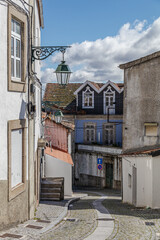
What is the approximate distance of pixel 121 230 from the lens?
984cm

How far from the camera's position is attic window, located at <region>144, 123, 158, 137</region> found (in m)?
19.9

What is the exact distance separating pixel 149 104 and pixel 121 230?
37.8ft

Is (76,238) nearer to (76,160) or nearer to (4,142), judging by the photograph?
(4,142)

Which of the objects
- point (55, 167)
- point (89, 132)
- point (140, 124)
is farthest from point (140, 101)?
point (89, 132)

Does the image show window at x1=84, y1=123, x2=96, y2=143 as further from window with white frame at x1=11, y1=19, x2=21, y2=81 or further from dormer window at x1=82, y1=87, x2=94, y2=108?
window with white frame at x1=11, y1=19, x2=21, y2=81

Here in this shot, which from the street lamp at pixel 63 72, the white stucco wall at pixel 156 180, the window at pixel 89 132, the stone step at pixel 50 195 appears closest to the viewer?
the street lamp at pixel 63 72

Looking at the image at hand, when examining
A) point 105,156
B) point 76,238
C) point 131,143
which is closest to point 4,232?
point 76,238

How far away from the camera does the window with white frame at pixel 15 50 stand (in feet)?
31.7

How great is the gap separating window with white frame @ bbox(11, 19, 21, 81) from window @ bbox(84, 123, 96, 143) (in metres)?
25.8

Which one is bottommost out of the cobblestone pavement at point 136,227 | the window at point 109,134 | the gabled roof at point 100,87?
the cobblestone pavement at point 136,227

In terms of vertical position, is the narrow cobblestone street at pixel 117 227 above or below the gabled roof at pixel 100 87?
below

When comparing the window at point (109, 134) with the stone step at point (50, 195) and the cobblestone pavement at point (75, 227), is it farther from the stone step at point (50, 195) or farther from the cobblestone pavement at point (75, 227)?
the cobblestone pavement at point (75, 227)

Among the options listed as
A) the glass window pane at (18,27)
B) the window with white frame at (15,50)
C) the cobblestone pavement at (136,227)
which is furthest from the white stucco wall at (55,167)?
the glass window pane at (18,27)

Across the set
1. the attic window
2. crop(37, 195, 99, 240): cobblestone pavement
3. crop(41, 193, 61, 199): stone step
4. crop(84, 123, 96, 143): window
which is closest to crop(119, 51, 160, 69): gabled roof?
the attic window
